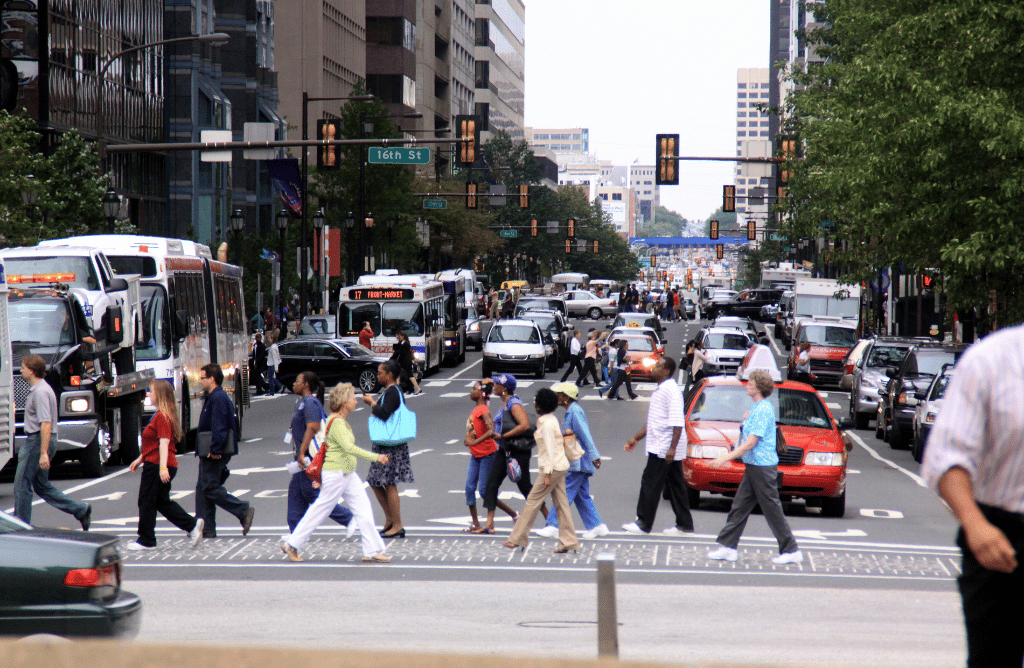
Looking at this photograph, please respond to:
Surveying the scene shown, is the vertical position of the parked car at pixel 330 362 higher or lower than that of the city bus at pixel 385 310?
lower

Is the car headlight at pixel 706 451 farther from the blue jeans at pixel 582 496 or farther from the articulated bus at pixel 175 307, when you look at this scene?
the articulated bus at pixel 175 307

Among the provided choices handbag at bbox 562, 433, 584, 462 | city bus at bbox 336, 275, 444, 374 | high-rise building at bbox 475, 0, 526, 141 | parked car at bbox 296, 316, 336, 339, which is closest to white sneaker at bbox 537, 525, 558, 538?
handbag at bbox 562, 433, 584, 462

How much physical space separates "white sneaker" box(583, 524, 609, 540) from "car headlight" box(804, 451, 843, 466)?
3.00m

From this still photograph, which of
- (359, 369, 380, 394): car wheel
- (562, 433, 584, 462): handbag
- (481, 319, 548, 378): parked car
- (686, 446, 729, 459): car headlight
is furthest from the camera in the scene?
(481, 319, 548, 378): parked car

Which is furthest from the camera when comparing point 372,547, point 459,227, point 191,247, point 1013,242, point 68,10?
point 459,227

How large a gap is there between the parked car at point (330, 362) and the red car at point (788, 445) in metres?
20.8

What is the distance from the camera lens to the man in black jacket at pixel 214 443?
Result: 1318 centimetres

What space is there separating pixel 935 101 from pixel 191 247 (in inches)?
516

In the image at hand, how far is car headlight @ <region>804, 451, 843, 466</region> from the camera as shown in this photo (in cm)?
1566

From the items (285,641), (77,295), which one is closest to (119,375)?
(77,295)

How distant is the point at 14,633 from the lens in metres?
6.66

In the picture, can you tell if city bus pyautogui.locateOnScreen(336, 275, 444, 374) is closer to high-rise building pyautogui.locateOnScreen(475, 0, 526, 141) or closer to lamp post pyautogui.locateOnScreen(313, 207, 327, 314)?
lamp post pyautogui.locateOnScreen(313, 207, 327, 314)

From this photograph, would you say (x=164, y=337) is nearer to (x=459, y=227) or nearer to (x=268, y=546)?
(x=268, y=546)

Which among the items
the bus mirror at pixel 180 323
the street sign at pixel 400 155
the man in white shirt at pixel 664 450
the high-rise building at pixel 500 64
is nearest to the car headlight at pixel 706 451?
the man in white shirt at pixel 664 450
